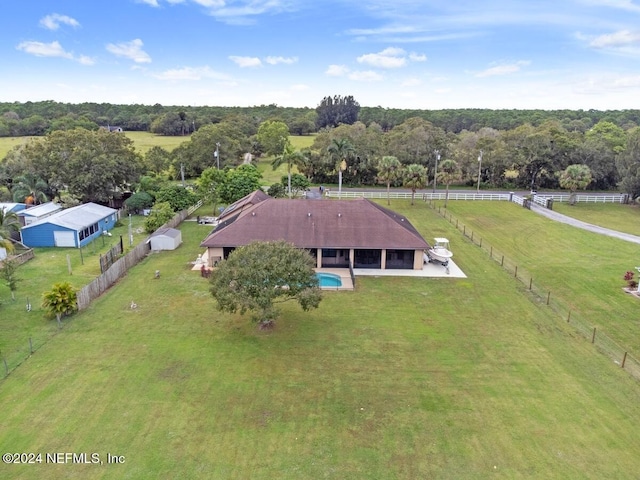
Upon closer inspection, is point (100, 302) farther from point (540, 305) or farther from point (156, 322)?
point (540, 305)

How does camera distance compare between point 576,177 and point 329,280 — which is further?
point 576,177

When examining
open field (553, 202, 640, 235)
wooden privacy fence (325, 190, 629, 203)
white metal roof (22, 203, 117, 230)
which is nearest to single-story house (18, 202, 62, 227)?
white metal roof (22, 203, 117, 230)

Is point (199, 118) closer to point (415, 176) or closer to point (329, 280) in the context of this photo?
point (415, 176)

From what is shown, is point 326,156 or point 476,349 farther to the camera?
point 326,156

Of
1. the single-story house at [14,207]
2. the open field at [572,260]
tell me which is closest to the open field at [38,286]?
the single-story house at [14,207]

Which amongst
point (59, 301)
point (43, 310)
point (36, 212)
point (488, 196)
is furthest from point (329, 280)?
point (488, 196)

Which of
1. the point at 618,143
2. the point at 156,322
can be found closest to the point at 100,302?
the point at 156,322

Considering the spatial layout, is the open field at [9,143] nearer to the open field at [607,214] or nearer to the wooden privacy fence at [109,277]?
the wooden privacy fence at [109,277]

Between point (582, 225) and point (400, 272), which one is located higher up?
point (582, 225)
